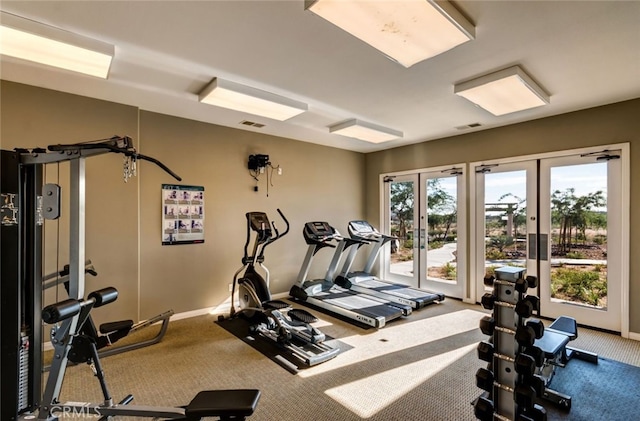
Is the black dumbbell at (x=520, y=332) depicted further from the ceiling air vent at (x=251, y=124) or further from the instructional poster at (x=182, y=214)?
the ceiling air vent at (x=251, y=124)

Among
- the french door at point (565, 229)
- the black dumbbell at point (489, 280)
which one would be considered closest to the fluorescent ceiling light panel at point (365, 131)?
the french door at point (565, 229)

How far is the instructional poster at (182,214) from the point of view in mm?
4027

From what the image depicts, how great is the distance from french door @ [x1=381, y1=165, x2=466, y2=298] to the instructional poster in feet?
11.8

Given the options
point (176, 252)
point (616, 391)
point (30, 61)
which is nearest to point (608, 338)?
point (616, 391)

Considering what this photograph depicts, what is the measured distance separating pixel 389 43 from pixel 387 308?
3.33 m

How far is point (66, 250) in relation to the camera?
3.23 meters

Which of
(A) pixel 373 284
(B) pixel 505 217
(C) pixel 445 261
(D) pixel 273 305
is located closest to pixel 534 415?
(D) pixel 273 305

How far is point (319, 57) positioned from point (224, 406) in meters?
2.55

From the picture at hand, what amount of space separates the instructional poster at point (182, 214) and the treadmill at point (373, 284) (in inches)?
93.6

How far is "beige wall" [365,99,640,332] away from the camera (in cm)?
351

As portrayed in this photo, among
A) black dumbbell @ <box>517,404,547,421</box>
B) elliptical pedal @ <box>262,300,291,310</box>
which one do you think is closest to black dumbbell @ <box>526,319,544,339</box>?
black dumbbell @ <box>517,404,547,421</box>

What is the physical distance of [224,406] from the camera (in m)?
1.49

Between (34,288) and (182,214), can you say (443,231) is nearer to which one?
(182,214)

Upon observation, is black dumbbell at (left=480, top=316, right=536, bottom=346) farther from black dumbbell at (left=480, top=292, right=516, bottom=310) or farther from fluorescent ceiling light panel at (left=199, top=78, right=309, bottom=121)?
fluorescent ceiling light panel at (left=199, top=78, right=309, bottom=121)
